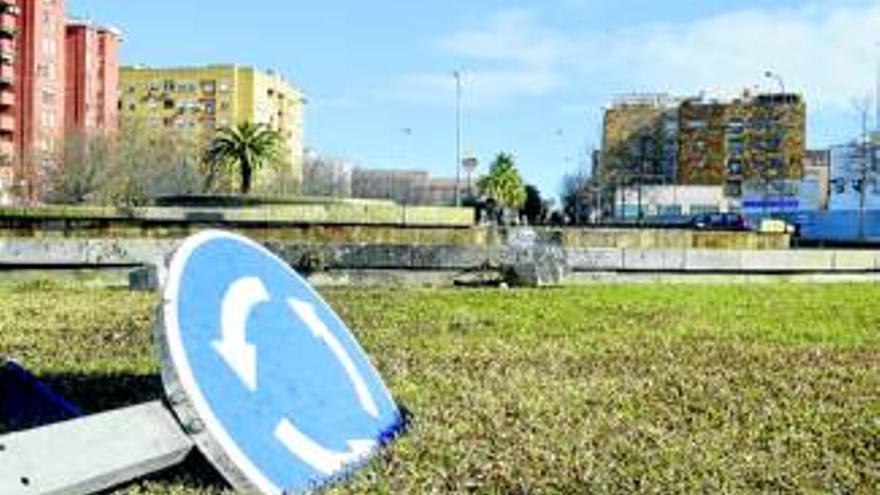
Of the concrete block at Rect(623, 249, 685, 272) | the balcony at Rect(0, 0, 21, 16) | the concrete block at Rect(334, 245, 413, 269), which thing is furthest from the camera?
the balcony at Rect(0, 0, 21, 16)

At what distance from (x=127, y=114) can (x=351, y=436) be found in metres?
121

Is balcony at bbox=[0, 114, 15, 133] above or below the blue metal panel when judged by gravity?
above

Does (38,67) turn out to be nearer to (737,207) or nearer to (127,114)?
(127,114)

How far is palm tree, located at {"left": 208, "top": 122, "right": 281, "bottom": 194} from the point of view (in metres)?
54.0

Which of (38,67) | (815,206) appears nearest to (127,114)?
(38,67)

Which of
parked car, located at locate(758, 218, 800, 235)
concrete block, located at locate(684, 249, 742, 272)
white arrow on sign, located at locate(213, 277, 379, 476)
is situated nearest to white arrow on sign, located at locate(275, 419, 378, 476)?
white arrow on sign, located at locate(213, 277, 379, 476)

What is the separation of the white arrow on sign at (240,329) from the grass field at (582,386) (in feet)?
1.32

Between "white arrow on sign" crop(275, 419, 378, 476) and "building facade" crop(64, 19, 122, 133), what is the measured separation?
102975mm

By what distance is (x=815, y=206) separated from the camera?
315 feet

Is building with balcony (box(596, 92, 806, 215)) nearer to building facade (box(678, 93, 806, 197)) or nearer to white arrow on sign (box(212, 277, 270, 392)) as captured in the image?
building facade (box(678, 93, 806, 197))

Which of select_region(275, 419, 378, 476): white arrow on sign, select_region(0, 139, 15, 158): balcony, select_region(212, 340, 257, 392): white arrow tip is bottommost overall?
select_region(275, 419, 378, 476): white arrow on sign

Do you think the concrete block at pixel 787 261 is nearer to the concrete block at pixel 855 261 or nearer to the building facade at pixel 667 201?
the concrete block at pixel 855 261

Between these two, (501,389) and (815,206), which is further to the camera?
(815,206)

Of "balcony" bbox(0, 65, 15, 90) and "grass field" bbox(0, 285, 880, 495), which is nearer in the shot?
"grass field" bbox(0, 285, 880, 495)
